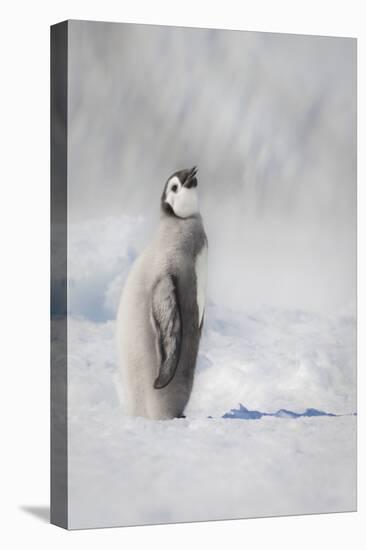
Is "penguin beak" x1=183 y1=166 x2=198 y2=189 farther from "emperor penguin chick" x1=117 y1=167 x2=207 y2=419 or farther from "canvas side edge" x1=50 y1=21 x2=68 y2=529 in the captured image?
"canvas side edge" x1=50 y1=21 x2=68 y2=529

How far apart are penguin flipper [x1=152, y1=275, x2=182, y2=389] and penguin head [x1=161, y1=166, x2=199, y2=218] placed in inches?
16.2

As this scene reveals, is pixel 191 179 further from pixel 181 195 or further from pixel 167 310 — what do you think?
pixel 167 310

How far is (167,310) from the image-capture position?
336 inches

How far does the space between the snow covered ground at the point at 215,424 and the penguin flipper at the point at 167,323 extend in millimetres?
221

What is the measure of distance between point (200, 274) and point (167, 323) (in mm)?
378

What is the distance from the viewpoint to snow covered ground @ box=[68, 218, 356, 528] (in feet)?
27.3

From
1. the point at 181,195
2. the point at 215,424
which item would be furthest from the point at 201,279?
the point at 215,424

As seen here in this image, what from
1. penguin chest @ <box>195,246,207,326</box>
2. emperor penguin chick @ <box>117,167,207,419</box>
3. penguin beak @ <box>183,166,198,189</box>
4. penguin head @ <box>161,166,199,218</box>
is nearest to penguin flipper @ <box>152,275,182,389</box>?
emperor penguin chick @ <box>117,167,207,419</box>

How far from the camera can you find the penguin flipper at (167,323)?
8531 millimetres

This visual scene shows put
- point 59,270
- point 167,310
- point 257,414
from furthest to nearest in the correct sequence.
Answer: point 257,414 < point 167,310 < point 59,270

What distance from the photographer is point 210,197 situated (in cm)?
875

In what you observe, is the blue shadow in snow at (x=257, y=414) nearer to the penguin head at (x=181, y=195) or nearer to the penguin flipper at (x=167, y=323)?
the penguin flipper at (x=167, y=323)

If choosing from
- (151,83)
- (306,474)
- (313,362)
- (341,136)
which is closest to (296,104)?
(341,136)

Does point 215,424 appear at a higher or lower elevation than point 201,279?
lower
